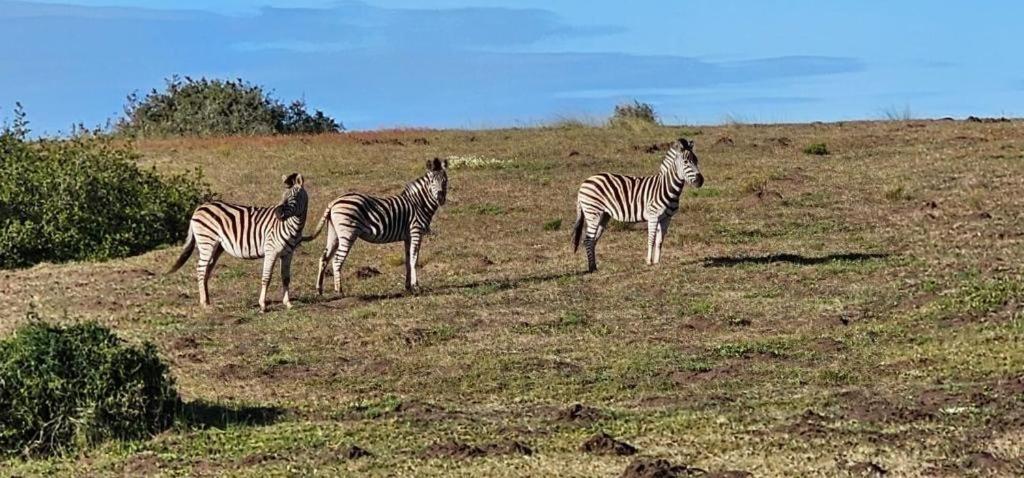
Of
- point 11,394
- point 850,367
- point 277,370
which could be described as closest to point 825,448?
point 850,367

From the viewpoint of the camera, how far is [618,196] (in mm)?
23812

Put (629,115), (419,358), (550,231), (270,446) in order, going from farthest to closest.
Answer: (629,115), (550,231), (419,358), (270,446)

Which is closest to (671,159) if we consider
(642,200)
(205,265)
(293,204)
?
(642,200)

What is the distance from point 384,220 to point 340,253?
0.81 meters

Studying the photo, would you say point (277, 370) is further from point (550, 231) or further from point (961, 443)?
point (550, 231)

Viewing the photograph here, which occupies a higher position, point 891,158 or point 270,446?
point 891,158

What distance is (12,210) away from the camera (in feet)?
93.1

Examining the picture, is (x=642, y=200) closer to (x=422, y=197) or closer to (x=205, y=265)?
(x=422, y=197)

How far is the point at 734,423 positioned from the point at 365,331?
7096mm

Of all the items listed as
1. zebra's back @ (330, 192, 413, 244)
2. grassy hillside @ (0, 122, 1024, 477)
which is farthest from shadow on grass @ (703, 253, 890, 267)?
zebra's back @ (330, 192, 413, 244)

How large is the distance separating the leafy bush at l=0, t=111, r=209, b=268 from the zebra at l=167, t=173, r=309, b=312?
6.46 metres

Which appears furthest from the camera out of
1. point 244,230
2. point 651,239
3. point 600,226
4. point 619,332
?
point 600,226

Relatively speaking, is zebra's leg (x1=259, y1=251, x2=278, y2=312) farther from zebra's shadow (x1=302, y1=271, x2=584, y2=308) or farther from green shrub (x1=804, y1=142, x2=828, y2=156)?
green shrub (x1=804, y1=142, x2=828, y2=156)

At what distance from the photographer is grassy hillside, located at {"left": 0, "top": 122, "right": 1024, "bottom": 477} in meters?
11.6
